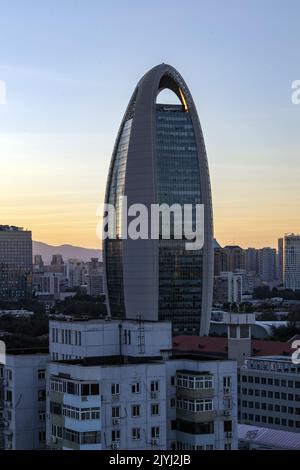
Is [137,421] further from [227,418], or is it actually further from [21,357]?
→ [21,357]

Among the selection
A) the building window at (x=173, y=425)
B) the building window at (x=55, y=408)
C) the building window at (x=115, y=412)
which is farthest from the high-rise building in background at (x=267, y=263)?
the building window at (x=115, y=412)

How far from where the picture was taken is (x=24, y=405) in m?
12.1

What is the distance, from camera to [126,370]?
10742mm

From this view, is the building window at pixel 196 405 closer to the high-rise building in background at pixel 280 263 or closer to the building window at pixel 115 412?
the building window at pixel 115 412

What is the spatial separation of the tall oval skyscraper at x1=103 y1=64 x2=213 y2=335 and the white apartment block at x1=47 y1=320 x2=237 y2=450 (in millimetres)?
23250

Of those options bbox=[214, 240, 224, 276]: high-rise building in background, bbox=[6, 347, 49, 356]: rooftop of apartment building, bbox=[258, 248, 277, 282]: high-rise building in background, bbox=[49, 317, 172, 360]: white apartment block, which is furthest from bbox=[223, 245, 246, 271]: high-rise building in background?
bbox=[49, 317, 172, 360]: white apartment block

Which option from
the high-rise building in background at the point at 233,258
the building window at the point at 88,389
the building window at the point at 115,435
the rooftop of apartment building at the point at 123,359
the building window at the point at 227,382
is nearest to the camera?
the building window at the point at 88,389

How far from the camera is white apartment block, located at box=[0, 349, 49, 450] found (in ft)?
39.3

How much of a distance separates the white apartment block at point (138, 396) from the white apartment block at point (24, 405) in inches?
21.7

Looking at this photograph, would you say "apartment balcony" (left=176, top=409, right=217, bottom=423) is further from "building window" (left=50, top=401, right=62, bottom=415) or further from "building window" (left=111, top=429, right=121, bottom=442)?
"building window" (left=50, top=401, right=62, bottom=415)

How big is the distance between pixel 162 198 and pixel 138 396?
25896mm

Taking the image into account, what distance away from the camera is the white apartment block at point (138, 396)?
1050 cm

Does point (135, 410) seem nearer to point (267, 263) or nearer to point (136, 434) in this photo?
point (136, 434)
